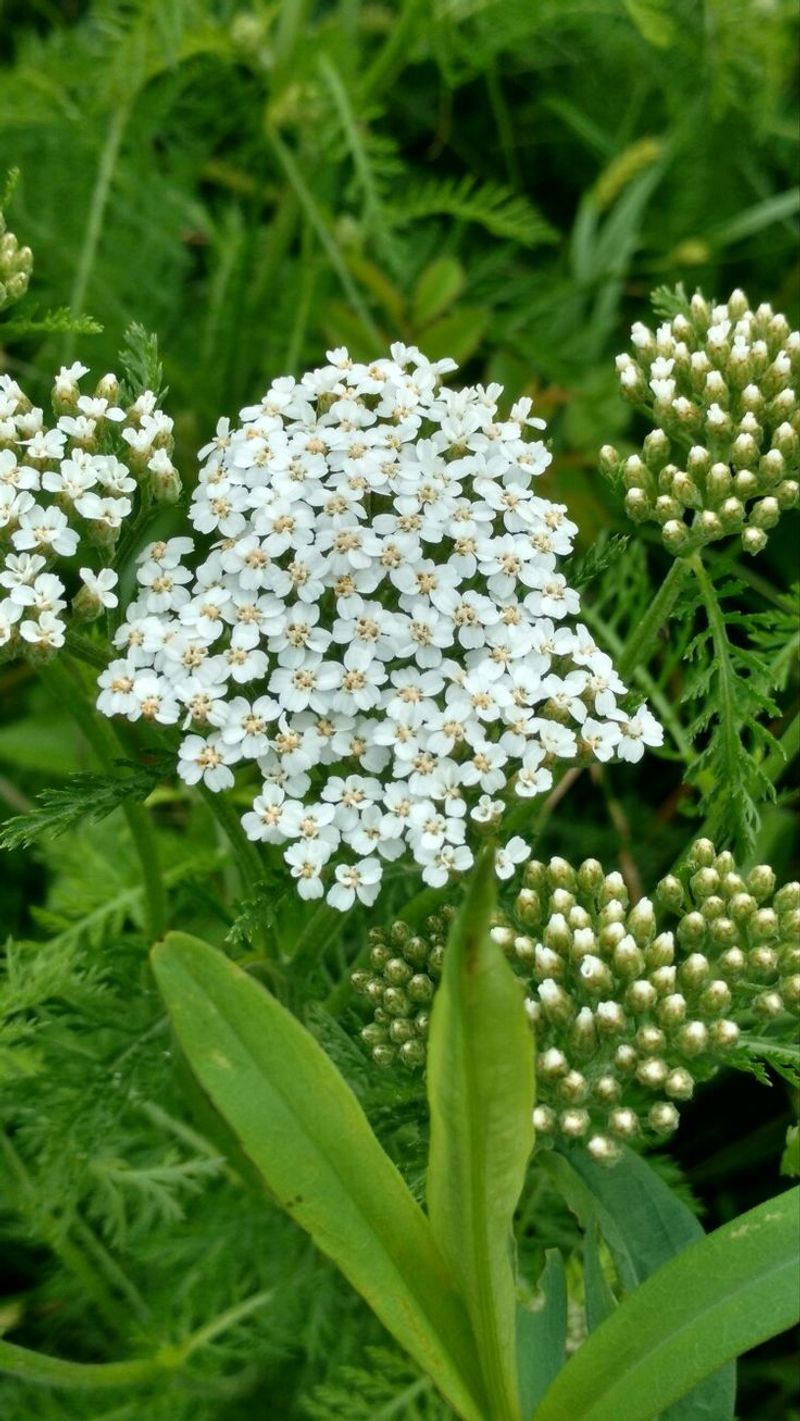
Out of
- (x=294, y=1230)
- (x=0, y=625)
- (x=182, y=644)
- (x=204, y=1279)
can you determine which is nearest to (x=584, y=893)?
(x=182, y=644)

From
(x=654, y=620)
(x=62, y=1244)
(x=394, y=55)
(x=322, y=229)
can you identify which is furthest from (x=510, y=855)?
(x=394, y=55)

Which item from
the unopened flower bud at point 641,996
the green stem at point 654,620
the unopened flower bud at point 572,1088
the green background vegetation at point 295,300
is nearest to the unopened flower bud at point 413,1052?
the green background vegetation at point 295,300

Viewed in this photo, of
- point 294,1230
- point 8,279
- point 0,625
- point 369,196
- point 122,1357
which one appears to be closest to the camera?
point 0,625

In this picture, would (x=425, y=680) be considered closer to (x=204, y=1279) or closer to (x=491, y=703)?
(x=491, y=703)

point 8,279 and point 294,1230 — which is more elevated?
point 8,279

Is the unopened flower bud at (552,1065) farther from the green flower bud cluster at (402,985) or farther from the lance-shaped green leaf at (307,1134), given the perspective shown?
the lance-shaped green leaf at (307,1134)

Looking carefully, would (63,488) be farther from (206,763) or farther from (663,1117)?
(663,1117)

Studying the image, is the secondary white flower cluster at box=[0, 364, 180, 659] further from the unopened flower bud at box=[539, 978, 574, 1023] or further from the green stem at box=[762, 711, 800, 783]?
the green stem at box=[762, 711, 800, 783]

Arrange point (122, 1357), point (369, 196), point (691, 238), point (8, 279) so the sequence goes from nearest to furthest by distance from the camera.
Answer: point (8, 279), point (122, 1357), point (369, 196), point (691, 238)
